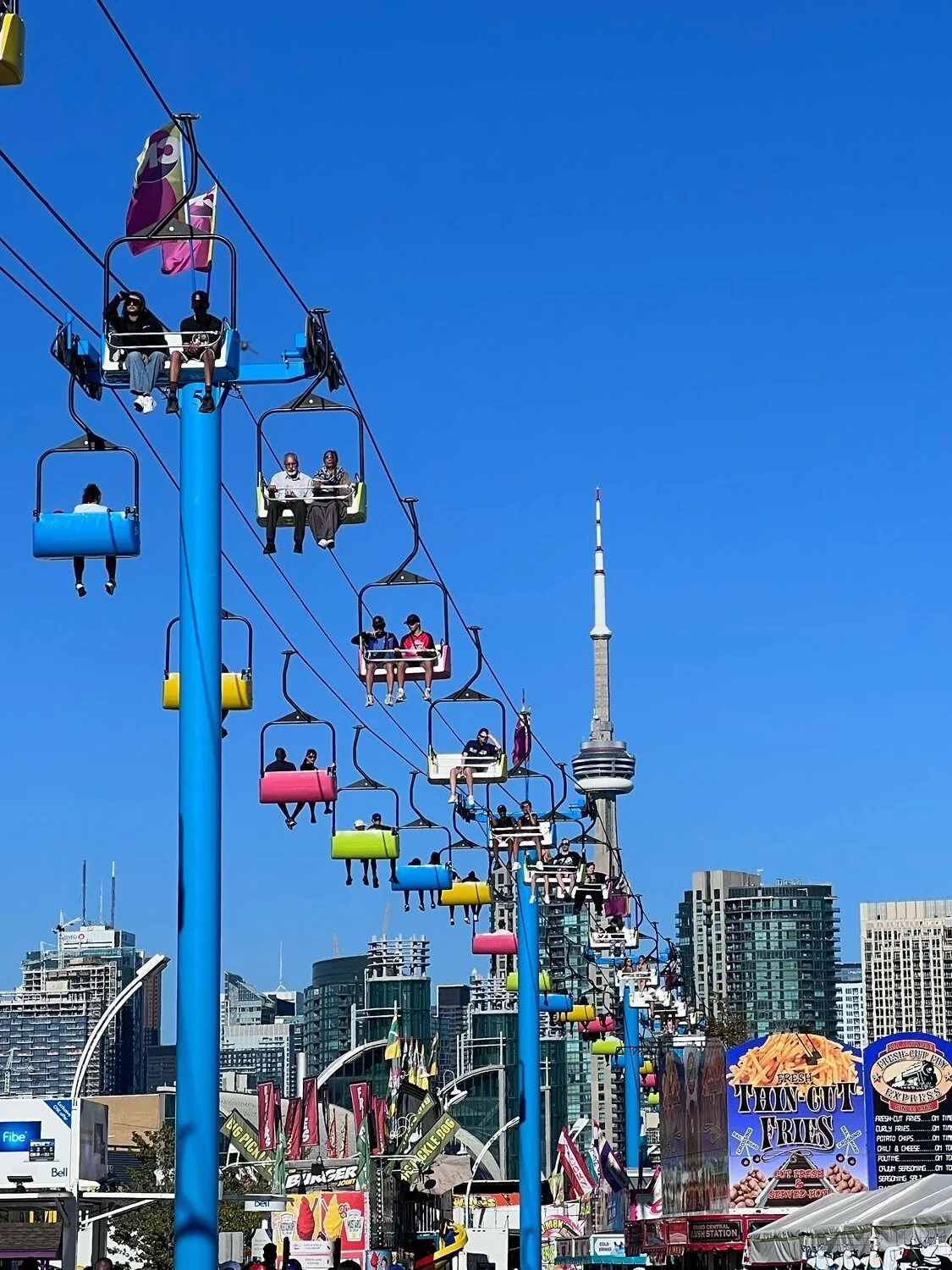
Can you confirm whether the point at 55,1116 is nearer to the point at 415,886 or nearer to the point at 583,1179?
the point at 415,886

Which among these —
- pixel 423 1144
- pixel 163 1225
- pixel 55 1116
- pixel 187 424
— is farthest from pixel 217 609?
pixel 163 1225

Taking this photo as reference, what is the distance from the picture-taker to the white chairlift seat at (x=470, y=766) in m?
29.6

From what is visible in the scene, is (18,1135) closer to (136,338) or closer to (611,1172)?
(136,338)

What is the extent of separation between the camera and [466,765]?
29859mm

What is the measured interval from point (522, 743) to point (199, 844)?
16577mm

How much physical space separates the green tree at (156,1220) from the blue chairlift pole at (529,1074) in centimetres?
2775

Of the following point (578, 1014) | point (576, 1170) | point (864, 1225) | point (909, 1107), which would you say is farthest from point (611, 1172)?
point (864, 1225)

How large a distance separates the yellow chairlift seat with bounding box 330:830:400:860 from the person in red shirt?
3356mm

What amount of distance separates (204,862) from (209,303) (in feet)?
13.4

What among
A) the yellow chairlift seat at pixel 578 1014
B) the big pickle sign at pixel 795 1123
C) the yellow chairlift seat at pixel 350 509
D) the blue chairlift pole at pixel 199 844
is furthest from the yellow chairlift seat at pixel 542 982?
the blue chairlift pole at pixel 199 844

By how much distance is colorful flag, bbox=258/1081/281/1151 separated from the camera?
5788 centimetres

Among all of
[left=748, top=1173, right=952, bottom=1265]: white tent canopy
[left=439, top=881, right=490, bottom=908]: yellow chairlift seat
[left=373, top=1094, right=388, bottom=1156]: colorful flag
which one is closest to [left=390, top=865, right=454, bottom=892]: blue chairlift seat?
[left=439, top=881, right=490, bottom=908]: yellow chairlift seat

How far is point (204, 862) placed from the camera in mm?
16109

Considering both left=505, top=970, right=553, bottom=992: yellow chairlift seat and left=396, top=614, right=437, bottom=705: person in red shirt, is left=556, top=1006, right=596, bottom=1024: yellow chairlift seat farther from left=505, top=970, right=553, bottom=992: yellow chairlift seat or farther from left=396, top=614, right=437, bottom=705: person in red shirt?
left=396, top=614, right=437, bottom=705: person in red shirt
